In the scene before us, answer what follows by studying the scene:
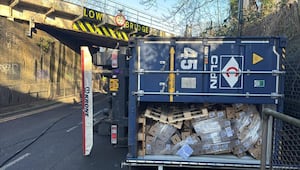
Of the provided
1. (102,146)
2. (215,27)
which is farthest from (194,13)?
(102,146)

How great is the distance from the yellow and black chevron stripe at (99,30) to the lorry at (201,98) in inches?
618

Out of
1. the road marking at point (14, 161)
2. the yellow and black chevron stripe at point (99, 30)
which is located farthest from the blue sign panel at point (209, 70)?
the yellow and black chevron stripe at point (99, 30)

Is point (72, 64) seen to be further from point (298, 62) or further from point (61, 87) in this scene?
point (298, 62)

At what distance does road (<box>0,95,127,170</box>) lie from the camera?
6.41 meters

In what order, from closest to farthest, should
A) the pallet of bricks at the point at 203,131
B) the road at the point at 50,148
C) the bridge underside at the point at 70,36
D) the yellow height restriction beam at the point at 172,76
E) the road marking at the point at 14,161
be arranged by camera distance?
the yellow height restriction beam at the point at 172,76, the pallet of bricks at the point at 203,131, the road marking at the point at 14,161, the road at the point at 50,148, the bridge underside at the point at 70,36

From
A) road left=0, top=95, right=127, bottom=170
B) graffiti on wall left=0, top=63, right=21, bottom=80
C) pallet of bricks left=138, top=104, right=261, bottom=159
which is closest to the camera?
pallet of bricks left=138, top=104, right=261, bottom=159

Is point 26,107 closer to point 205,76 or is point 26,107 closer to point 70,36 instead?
point 70,36

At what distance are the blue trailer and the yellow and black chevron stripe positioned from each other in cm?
1590

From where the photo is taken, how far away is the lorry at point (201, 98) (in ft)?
16.2

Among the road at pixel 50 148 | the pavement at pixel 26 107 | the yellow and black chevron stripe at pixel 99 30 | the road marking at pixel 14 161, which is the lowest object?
the road marking at pixel 14 161

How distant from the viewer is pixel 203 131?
A: 208 inches

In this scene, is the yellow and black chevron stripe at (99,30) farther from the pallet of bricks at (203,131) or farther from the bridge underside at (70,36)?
the pallet of bricks at (203,131)

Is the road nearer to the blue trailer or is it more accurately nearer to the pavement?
the blue trailer

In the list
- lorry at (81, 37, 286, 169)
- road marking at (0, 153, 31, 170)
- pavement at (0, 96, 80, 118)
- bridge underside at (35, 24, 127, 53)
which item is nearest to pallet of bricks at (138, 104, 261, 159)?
lorry at (81, 37, 286, 169)
